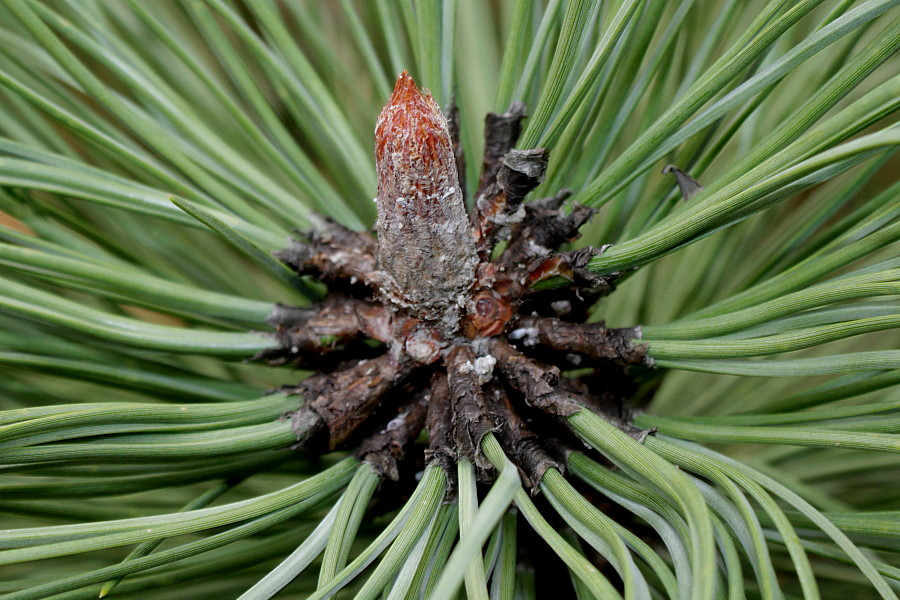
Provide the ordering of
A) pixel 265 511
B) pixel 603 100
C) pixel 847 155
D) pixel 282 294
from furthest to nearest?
pixel 282 294 → pixel 603 100 → pixel 265 511 → pixel 847 155

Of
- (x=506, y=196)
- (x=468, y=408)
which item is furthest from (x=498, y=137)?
(x=468, y=408)

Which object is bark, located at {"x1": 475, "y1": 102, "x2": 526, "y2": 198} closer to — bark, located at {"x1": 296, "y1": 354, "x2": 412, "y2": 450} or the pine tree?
→ the pine tree

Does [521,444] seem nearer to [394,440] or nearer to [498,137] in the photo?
[394,440]

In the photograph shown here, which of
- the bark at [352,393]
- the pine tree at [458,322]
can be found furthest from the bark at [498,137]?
the bark at [352,393]

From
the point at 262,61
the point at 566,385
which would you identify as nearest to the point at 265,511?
the point at 566,385

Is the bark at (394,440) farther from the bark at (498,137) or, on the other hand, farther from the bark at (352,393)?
the bark at (498,137)

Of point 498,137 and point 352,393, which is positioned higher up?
point 498,137

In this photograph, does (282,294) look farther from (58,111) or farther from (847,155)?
(847,155)

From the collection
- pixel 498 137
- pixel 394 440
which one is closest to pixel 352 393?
pixel 394 440

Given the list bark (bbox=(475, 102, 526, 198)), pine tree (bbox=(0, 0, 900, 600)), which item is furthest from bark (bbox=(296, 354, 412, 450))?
bark (bbox=(475, 102, 526, 198))
